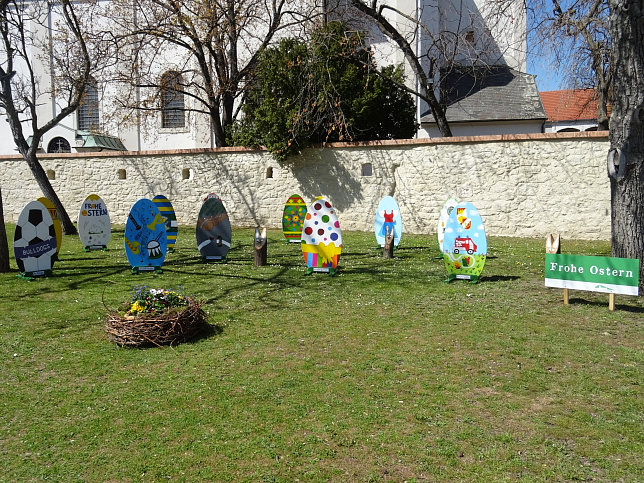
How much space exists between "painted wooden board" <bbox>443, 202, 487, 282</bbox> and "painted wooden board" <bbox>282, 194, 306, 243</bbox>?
199 inches

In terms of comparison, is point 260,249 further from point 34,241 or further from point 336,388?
point 336,388

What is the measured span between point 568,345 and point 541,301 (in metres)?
1.83

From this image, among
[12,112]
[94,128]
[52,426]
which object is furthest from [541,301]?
[94,128]

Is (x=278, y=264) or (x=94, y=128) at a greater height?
(x=94, y=128)

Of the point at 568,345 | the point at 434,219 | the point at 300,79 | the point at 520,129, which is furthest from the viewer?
the point at 520,129

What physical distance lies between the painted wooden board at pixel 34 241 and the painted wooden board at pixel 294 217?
524 centimetres

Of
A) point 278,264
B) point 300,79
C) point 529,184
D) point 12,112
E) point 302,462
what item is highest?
point 300,79

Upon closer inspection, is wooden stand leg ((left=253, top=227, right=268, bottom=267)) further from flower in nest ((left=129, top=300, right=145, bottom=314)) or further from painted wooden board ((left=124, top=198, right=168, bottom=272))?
flower in nest ((left=129, top=300, right=145, bottom=314))

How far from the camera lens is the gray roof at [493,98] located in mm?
Answer: 21828

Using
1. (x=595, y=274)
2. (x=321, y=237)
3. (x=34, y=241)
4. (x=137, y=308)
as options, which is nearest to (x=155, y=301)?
(x=137, y=308)

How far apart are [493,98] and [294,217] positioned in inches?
552

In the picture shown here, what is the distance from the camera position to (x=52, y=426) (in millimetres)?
3951

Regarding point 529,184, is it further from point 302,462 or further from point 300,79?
point 302,462

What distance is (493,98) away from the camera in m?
22.9
